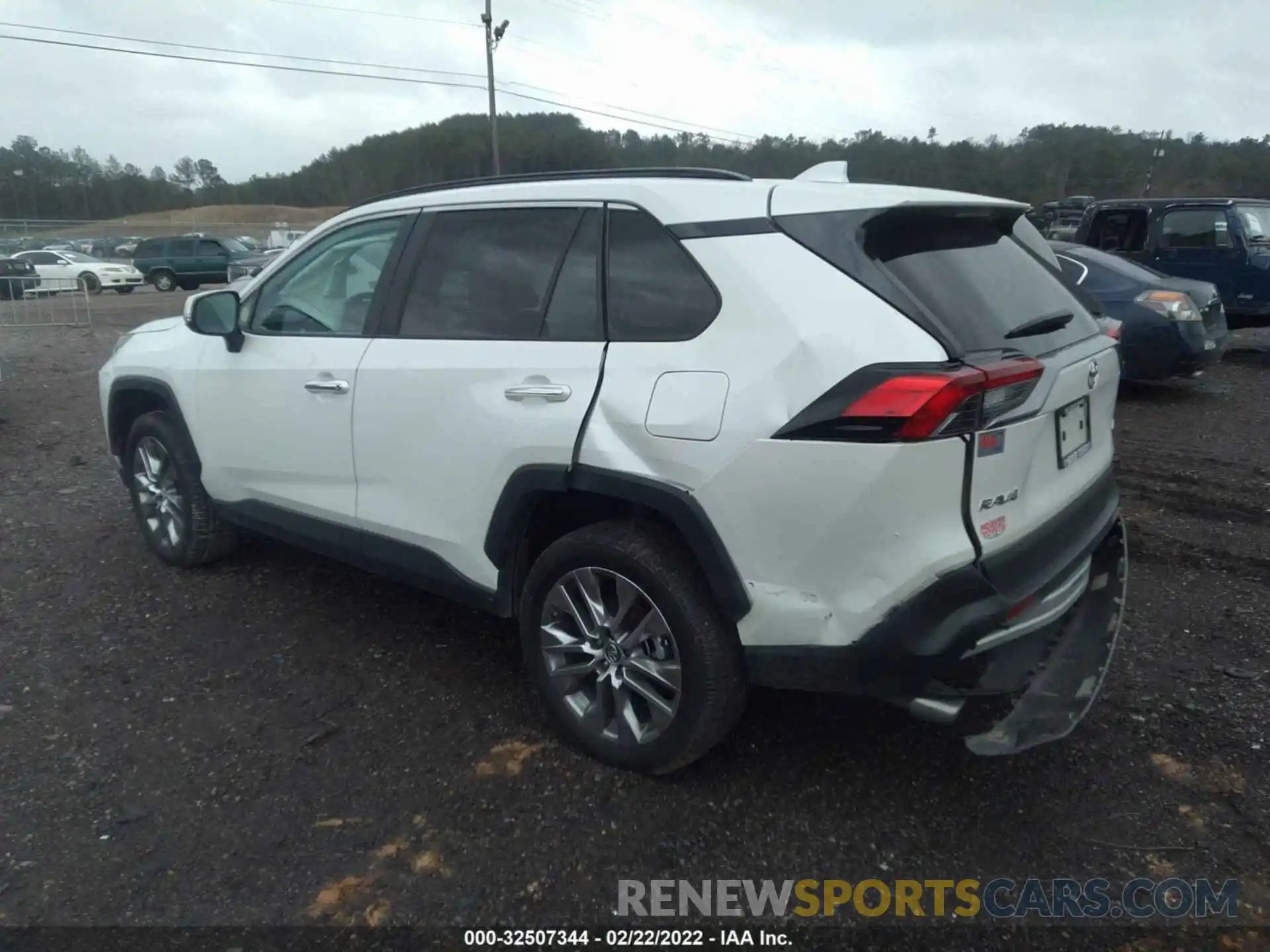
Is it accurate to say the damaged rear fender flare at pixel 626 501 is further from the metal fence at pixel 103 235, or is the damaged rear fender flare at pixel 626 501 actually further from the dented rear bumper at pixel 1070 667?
the metal fence at pixel 103 235

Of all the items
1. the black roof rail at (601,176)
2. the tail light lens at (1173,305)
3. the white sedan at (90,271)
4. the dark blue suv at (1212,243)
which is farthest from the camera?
the white sedan at (90,271)

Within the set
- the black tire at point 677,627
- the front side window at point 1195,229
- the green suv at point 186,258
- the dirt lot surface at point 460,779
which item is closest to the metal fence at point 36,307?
the green suv at point 186,258

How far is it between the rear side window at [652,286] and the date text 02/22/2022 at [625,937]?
5.17 feet

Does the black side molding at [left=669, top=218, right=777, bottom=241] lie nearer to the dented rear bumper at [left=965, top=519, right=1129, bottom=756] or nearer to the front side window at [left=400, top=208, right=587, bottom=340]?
the front side window at [left=400, top=208, right=587, bottom=340]

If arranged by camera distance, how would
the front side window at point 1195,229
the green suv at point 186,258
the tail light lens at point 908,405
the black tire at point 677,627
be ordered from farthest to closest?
the green suv at point 186,258, the front side window at point 1195,229, the black tire at point 677,627, the tail light lens at point 908,405

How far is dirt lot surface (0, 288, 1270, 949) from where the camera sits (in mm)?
2508

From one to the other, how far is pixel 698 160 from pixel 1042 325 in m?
22.6

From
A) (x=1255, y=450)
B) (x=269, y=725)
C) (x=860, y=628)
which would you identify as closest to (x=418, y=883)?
(x=269, y=725)

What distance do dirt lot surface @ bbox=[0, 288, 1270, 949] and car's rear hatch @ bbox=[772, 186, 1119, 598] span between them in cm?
85

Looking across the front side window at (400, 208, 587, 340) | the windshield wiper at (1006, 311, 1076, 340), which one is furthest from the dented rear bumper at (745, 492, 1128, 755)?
the front side window at (400, 208, 587, 340)

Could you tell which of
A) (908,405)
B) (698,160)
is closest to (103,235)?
(698,160)

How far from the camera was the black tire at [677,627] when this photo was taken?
2596 mm

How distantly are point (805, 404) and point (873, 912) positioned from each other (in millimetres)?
1345

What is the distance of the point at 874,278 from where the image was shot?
238cm
